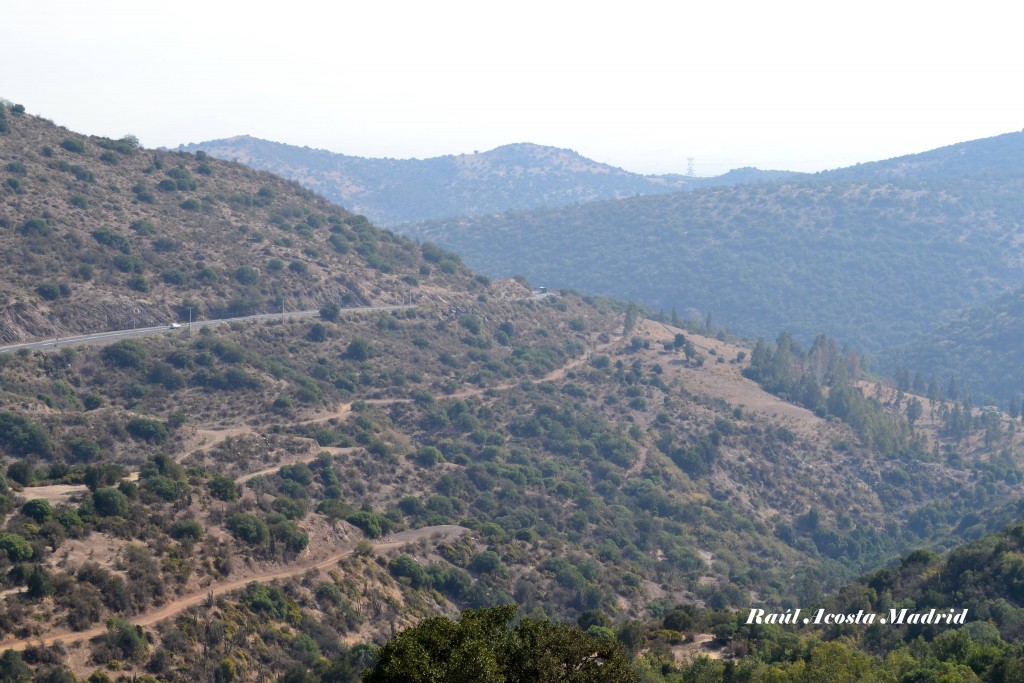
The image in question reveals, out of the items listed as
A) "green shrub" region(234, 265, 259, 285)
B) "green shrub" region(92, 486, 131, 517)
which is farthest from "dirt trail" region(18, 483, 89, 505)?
"green shrub" region(234, 265, 259, 285)

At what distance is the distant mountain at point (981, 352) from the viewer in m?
162

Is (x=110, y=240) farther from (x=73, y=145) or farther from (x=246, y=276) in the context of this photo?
(x=73, y=145)

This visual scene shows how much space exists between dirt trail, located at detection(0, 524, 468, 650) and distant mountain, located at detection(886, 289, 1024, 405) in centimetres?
11505

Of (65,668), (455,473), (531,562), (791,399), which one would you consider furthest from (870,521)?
(65,668)

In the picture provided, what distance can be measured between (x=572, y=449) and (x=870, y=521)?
27825mm

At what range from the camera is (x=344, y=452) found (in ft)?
255

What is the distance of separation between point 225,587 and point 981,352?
15428cm

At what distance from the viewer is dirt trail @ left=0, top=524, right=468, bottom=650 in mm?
35938

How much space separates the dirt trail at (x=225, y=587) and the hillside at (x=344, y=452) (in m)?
0.18

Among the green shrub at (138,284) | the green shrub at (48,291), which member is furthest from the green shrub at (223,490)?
the green shrub at (138,284)

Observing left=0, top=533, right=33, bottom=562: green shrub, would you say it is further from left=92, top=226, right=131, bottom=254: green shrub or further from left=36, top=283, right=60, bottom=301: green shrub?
left=92, top=226, right=131, bottom=254: green shrub

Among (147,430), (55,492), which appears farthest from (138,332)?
(55,492)

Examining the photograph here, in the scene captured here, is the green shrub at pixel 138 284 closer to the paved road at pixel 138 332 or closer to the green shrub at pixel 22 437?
the paved road at pixel 138 332

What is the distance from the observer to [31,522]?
41562mm
